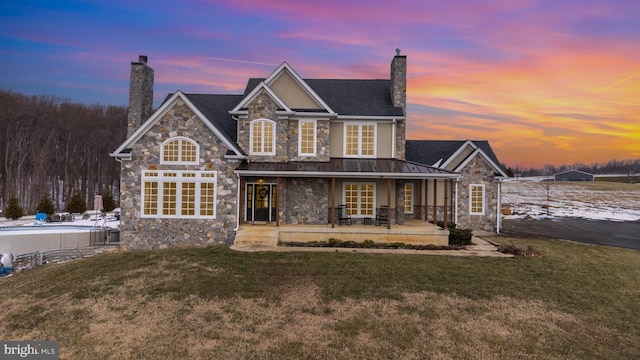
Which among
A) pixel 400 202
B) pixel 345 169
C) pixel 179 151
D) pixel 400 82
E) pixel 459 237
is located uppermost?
pixel 400 82

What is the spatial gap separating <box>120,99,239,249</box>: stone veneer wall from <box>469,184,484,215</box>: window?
47.4ft

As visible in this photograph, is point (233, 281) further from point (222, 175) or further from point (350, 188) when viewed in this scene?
point (350, 188)

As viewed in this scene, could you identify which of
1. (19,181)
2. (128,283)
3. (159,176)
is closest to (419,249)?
(128,283)

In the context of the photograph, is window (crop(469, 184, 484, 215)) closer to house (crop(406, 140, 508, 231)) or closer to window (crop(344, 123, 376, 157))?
house (crop(406, 140, 508, 231))

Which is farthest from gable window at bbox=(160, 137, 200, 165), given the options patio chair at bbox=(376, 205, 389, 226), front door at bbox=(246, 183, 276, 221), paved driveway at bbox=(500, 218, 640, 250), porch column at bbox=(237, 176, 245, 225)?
paved driveway at bbox=(500, 218, 640, 250)

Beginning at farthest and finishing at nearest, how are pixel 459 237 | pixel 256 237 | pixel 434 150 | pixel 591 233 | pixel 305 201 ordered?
pixel 591 233 < pixel 434 150 < pixel 305 201 < pixel 459 237 < pixel 256 237

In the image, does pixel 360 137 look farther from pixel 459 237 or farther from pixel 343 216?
pixel 459 237

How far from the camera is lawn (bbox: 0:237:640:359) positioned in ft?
22.6

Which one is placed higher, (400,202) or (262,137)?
(262,137)

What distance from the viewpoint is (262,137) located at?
651 inches

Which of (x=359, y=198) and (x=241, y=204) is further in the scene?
(x=359, y=198)

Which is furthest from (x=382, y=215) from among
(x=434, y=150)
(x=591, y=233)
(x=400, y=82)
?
(x=591, y=233)

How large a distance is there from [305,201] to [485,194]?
11.7m

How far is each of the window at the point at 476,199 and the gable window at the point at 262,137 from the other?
1268 cm
